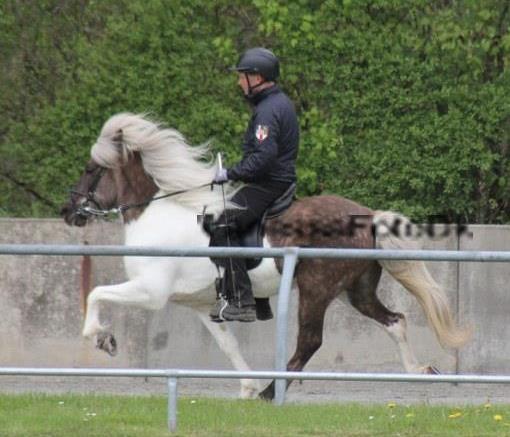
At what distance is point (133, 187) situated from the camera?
12805 millimetres

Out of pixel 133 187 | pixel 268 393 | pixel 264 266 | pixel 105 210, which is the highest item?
pixel 133 187

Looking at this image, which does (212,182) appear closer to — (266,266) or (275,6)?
(266,266)

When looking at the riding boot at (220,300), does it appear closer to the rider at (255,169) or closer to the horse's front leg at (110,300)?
the rider at (255,169)

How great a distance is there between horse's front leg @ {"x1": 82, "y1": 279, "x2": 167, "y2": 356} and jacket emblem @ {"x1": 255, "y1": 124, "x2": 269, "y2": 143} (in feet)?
4.60

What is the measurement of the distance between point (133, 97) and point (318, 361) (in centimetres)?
356

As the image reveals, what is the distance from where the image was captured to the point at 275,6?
15.8 metres

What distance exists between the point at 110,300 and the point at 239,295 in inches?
37.8

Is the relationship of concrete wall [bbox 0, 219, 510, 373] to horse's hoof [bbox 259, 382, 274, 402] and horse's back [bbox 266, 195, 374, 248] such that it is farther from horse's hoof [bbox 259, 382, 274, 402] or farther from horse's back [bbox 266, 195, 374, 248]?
horse's hoof [bbox 259, 382, 274, 402]

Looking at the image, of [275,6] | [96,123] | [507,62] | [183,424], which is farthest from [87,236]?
[183,424]

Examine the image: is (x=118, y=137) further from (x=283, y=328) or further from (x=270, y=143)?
(x=283, y=328)

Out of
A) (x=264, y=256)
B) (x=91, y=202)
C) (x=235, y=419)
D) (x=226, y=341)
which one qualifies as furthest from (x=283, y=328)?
(x=91, y=202)

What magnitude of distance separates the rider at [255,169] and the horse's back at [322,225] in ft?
0.60

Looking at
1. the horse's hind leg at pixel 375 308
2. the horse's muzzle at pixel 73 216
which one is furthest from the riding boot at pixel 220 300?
the horse's muzzle at pixel 73 216

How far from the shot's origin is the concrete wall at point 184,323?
46.0ft
